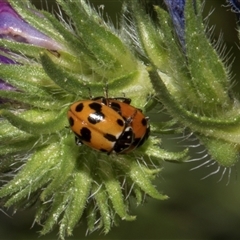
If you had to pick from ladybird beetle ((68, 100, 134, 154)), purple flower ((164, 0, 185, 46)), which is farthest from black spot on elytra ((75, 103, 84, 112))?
purple flower ((164, 0, 185, 46))

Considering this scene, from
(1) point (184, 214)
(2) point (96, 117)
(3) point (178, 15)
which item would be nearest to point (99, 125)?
(2) point (96, 117)

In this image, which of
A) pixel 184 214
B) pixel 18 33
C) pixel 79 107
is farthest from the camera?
pixel 184 214

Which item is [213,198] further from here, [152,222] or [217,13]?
[217,13]

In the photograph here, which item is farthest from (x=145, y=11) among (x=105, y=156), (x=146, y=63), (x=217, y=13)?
(x=217, y=13)

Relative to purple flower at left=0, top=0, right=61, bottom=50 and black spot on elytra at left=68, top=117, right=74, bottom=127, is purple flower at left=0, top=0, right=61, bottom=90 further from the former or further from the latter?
black spot on elytra at left=68, top=117, right=74, bottom=127

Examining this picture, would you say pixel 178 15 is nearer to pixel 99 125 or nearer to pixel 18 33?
pixel 99 125

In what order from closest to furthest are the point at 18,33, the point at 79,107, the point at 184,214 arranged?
1. the point at 79,107
2. the point at 18,33
3. the point at 184,214
